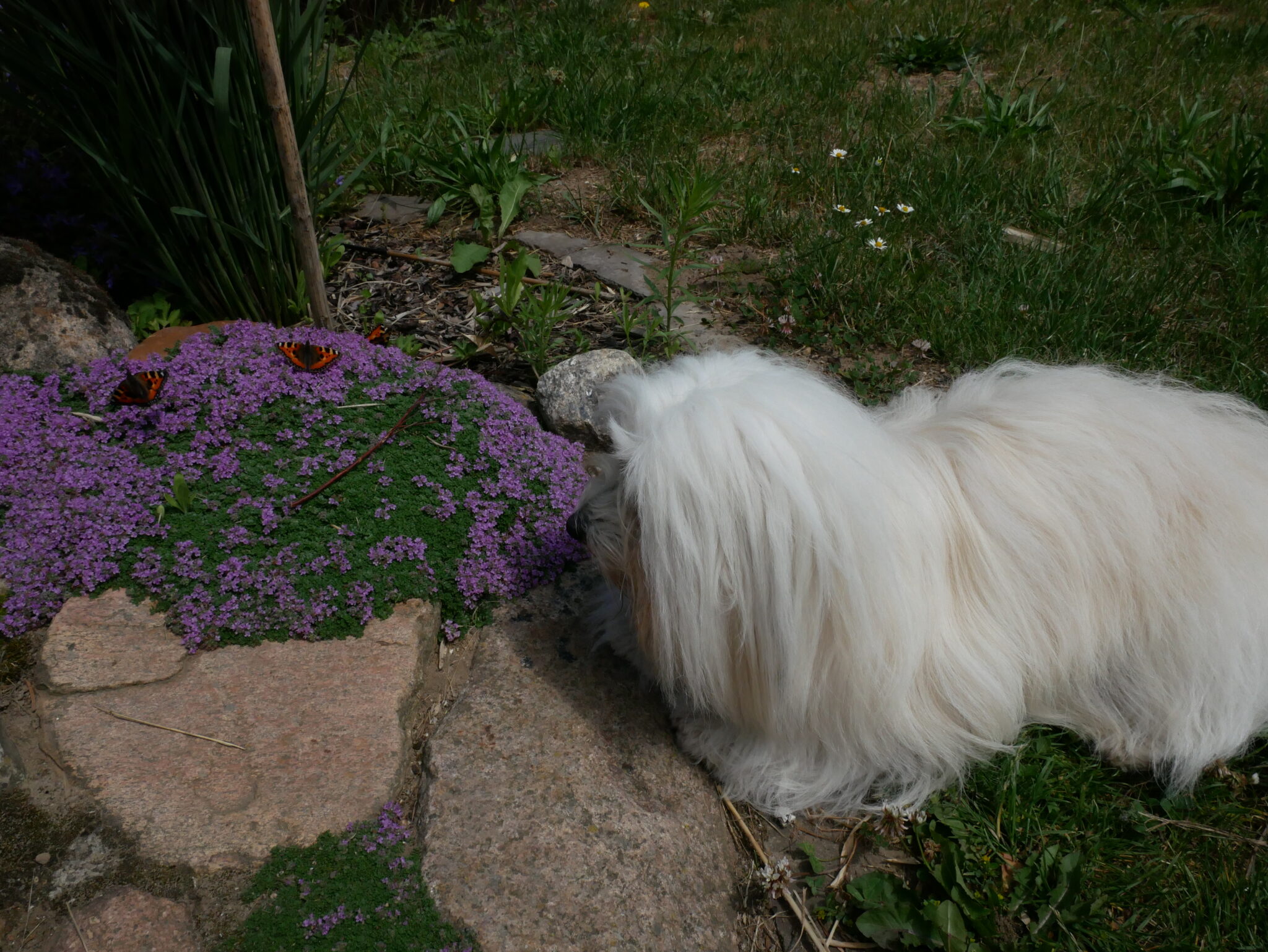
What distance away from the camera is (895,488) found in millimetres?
1989

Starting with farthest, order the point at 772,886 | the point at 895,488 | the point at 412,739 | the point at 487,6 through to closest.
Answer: the point at 487,6
the point at 412,739
the point at 772,886
the point at 895,488

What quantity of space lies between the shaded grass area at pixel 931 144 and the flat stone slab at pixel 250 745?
2.59 metres

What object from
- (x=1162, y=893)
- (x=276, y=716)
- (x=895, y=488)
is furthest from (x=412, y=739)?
(x=1162, y=893)

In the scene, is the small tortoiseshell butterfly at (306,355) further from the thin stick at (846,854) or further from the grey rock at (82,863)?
the thin stick at (846,854)

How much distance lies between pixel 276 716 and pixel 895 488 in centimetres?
173

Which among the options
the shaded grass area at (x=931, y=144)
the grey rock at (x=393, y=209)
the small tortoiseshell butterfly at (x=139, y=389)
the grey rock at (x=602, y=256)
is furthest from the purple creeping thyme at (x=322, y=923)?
the grey rock at (x=393, y=209)

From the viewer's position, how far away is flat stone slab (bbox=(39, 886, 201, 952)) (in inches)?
69.7

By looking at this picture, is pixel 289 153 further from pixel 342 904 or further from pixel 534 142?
pixel 534 142

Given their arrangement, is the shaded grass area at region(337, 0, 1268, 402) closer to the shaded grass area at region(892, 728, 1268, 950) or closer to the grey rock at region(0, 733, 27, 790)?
the shaded grass area at region(892, 728, 1268, 950)

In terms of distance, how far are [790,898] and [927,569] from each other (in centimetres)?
93

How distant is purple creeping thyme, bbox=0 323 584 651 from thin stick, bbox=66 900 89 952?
748mm

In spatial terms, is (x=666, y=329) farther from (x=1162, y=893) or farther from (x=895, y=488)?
(x=1162, y=893)

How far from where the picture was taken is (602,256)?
4605 mm

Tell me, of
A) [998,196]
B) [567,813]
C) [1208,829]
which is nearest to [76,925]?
[567,813]
